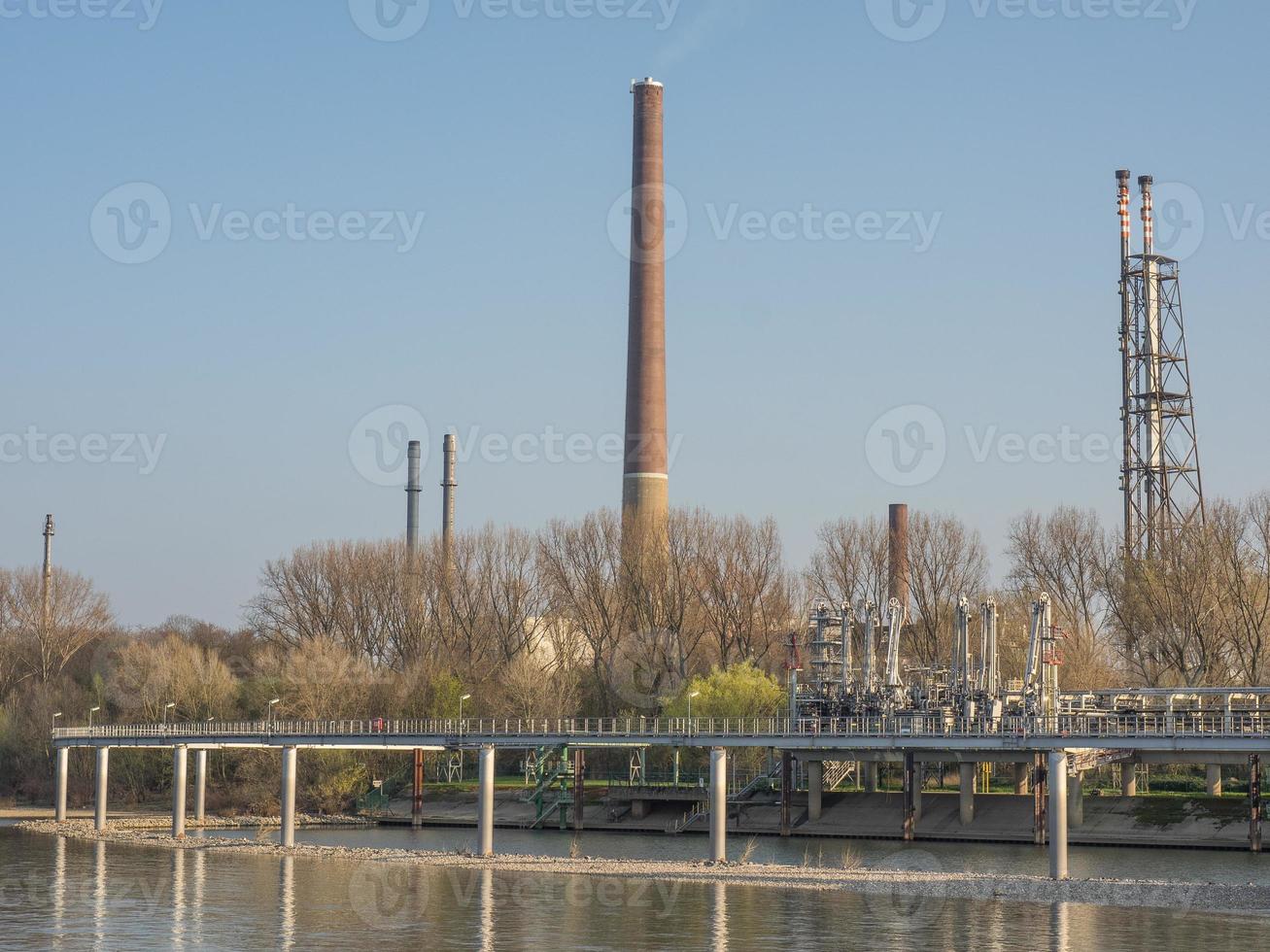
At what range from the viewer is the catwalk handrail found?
241 feet

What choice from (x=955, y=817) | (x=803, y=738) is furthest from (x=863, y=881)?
(x=955, y=817)

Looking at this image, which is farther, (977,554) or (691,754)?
(977,554)

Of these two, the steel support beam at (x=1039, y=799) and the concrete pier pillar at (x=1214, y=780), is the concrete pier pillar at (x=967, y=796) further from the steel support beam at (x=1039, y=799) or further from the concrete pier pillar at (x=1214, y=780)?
the concrete pier pillar at (x=1214, y=780)

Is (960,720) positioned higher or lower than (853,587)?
lower

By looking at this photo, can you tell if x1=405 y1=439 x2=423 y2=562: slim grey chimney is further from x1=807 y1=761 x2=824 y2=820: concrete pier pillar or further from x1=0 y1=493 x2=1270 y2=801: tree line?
x1=807 y1=761 x2=824 y2=820: concrete pier pillar

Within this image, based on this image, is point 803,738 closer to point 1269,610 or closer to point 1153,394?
point 1269,610

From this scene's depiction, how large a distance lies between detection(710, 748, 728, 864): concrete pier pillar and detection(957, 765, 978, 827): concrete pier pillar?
20.6m

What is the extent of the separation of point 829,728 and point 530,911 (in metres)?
37.0

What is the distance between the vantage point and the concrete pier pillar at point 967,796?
3425 inches

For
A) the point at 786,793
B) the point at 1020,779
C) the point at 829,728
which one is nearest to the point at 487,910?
the point at 786,793

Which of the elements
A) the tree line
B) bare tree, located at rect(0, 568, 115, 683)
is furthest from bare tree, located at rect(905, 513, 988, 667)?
bare tree, located at rect(0, 568, 115, 683)

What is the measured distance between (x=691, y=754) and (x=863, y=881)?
40448 millimetres

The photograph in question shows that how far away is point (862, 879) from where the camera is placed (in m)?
64.1

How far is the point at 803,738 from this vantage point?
79.5 metres
